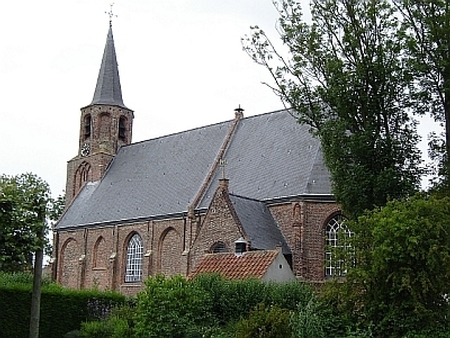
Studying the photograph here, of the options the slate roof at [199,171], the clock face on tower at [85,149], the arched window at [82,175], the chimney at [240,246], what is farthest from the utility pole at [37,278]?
the clock face on tower at [85,149]

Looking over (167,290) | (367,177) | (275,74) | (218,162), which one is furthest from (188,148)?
(167,290)

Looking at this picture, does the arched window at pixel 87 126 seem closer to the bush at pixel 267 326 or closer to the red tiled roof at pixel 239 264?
the red tiled roof at pixel 239 264

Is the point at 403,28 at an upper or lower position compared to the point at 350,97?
upper

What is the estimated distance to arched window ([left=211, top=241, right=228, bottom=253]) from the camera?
29.6 m

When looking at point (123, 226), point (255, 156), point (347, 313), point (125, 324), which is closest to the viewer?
point (347, 313)

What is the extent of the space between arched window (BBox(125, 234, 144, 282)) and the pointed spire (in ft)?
35.8

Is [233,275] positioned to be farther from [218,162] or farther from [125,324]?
[218,162]

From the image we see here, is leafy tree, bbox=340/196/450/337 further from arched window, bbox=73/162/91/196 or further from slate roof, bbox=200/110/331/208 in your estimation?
arched window, bbox=73/162/91/196

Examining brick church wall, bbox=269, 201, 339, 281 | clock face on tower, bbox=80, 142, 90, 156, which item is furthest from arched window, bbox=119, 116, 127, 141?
brick church wall, bbox=269, 201, 339, 281

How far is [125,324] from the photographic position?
794 inches

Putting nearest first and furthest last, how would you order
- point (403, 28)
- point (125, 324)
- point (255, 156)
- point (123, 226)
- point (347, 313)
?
point (347, 313) < point (125, 324) < point (403, 28) < point (255, 156) < point (123, 226)

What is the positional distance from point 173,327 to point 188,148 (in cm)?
2334

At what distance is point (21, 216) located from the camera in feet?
61.1

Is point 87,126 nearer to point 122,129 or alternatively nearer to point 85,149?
point 85,149
